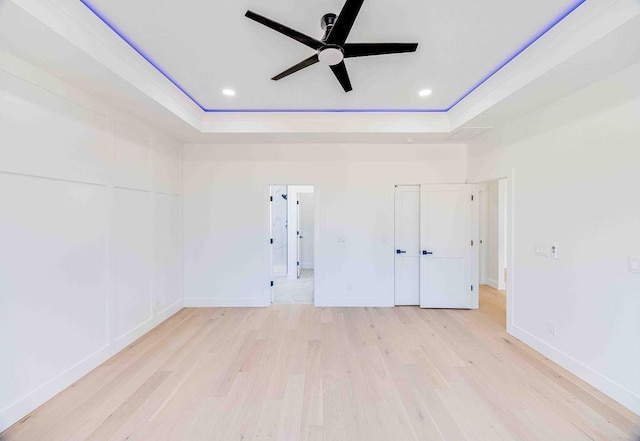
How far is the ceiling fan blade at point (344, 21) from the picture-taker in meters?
1.45

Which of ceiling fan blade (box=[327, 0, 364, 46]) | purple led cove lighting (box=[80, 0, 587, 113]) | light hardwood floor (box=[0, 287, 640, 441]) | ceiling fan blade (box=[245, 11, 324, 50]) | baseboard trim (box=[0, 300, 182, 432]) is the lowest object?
light hardwood floor (box=[0, 287, 640, 441])

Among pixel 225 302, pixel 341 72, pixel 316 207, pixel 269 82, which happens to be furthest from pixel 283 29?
pixel 225 302

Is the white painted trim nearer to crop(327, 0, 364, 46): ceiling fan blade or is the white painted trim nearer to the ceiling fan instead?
the ceiling fan

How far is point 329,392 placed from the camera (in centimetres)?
221

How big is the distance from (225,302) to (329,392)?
2.63 m

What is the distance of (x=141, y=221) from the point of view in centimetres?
328

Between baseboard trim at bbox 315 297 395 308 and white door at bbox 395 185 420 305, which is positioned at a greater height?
white door at bbox 395 185 420 305

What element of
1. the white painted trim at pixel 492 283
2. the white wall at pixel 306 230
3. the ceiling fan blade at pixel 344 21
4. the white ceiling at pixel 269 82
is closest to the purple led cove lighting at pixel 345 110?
the white ceiling at pixel 269 82

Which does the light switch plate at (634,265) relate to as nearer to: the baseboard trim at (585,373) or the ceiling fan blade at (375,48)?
the baseboard trim at (585,373)

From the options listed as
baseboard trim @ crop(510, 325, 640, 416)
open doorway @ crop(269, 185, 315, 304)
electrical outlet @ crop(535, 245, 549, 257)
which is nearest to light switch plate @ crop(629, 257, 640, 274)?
electrical outlet @ crop(535, 245, 549, 257)

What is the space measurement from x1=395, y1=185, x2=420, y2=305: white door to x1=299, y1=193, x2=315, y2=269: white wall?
355 cm

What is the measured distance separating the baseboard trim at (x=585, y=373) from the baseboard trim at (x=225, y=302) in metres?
3.56

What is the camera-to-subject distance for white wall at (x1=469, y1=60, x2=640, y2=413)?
207 cm

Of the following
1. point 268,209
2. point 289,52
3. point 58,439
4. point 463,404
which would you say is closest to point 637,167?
point 463,404
